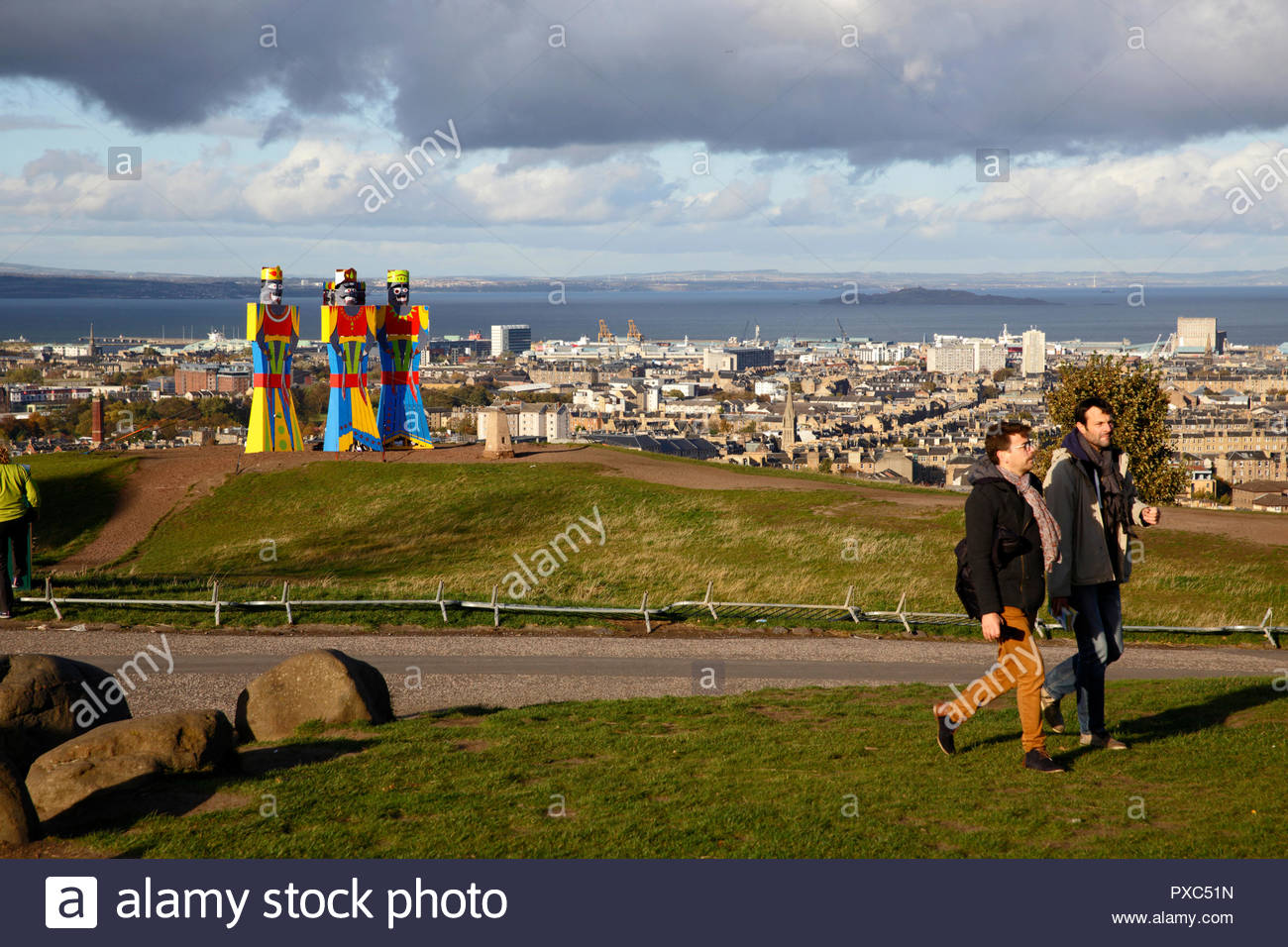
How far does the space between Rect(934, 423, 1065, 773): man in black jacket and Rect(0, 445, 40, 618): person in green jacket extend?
13.3m

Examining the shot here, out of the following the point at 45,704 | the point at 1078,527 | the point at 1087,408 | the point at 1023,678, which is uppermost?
the point at 1087,408

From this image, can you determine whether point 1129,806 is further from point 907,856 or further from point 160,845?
point 160,845

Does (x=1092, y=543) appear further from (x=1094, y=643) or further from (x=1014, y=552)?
(x=1014, y=552)

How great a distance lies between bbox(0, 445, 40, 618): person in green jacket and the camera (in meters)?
16.7

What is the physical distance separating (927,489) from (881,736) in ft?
71.7

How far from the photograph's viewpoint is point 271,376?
34312 millimetres

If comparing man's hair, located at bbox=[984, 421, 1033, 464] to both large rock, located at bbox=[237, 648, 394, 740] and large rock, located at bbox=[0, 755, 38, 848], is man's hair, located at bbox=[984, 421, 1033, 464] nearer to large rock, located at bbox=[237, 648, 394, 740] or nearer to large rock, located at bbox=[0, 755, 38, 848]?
large rock, located at bbox=[237, 648, 394, 740]

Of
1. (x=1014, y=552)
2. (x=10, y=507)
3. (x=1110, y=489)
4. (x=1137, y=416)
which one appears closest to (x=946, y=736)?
(x=1014, y=552)

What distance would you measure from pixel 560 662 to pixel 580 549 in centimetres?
921

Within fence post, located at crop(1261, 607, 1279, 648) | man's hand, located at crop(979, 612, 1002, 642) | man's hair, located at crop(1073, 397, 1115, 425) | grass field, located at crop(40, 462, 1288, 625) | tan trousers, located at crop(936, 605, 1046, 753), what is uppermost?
man's hair, located at crop(1073, 397, 1115, 425)

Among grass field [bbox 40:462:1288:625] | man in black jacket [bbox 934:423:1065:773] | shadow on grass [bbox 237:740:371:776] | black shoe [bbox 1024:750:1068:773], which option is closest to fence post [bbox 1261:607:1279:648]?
grass field [bbox 40:462:1288:625]

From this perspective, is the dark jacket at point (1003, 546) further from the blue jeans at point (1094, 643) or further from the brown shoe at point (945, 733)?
the brown shoe at point (945, 733)

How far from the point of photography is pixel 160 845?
788 cm

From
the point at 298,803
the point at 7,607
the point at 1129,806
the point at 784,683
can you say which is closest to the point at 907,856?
the point at 1129,806
